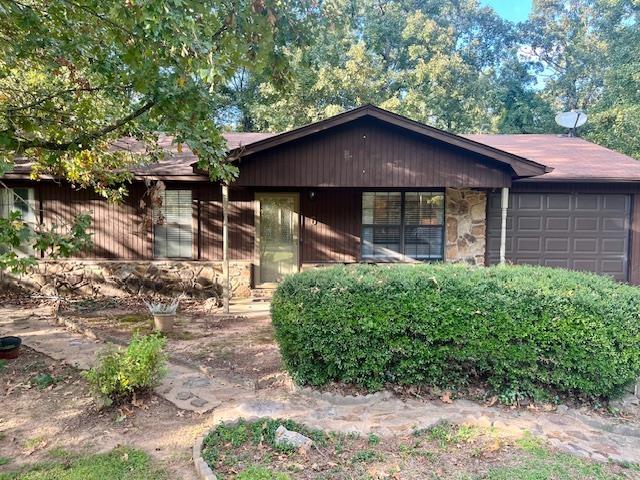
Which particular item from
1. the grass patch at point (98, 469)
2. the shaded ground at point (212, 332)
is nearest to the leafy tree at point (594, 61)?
the shaded ground at point (212, 332)

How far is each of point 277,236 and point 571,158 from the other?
6778 millimetres

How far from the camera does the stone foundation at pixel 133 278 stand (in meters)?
8.94

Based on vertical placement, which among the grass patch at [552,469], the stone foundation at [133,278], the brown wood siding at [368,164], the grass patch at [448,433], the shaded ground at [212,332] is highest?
the brown wood siding at [368,164]

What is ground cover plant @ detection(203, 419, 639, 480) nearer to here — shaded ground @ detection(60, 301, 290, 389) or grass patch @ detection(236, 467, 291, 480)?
grass patch @ detection(236, 467, 291, 480)

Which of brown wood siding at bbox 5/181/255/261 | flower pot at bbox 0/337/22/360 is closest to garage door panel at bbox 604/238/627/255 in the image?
brown wood siding at bbox 5/181/255/261

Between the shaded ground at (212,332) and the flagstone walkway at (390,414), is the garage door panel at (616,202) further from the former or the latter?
the shaded ground at (212,332)

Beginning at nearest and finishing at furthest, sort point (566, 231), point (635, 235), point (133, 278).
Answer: point (635, 235) < point (566, 231) < point (133, 278)

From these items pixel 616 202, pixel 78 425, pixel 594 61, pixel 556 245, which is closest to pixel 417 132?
pixel 556 245

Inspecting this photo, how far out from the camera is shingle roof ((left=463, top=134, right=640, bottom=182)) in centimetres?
838

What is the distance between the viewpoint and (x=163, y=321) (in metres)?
6.34

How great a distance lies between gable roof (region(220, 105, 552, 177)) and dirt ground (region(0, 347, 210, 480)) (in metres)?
4.28

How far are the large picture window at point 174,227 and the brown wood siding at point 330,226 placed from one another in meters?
2.39

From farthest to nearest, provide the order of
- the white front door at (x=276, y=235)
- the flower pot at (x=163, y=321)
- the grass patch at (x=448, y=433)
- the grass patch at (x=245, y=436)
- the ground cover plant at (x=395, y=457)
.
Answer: the white front door at (x=276, y=235) < the flower pot at (x=163, y=321) < the grass patch at (x=448, y=433) < the grass patch at (x=245, y=436) < the ground cover plant at (x=395, y=457)

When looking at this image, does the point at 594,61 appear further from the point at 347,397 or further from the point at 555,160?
the point at 347,397
